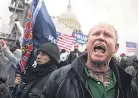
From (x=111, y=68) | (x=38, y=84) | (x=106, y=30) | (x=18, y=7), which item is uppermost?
(x=18, y=7)

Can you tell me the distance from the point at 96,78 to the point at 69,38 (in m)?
9.29

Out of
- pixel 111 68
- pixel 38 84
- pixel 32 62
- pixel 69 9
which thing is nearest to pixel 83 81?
pixel 111 68

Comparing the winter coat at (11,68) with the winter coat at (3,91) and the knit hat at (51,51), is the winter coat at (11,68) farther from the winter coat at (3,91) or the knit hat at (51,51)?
the winter coat at (3,91)

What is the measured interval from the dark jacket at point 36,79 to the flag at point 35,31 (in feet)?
2.39

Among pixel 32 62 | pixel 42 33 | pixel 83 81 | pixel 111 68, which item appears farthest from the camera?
pixel 42 33

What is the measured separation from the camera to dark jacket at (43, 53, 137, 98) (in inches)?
90.0

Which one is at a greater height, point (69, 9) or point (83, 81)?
point (69, 9)

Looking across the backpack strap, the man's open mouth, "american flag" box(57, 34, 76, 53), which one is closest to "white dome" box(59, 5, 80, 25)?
"american flag" box(57, 34, 76, 53)

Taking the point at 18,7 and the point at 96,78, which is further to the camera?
the point at 18,7

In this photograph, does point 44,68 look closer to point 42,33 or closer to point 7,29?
point 42,33

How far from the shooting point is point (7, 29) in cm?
6147

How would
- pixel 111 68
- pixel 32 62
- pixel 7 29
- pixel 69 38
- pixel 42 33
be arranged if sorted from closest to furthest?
1. pixel 111 68
2. pixel 32 62
3. pixel 42 33
4. pixel 69 38
5. pixel 7 29

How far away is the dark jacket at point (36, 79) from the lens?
13.0ft

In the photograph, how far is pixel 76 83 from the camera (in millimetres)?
2309
